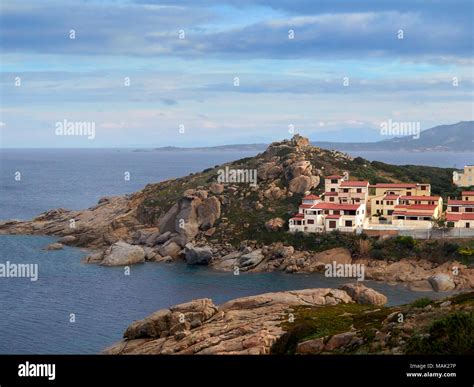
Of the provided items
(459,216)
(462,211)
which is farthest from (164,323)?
(462,211)

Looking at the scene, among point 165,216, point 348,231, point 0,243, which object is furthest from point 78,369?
point 0,243

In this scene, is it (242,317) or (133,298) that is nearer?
(242,317)

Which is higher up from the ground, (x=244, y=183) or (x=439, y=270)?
(x=244, y=183)

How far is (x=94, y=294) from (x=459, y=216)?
42873 mm

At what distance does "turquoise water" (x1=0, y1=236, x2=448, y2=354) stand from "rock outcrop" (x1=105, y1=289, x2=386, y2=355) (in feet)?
16.7

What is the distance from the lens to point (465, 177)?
109062mm

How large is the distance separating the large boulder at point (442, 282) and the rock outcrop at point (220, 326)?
18977 millimetres

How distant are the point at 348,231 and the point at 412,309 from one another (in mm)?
49364

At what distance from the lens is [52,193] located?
586 ft

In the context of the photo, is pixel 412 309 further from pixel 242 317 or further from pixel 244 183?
pixel 244 183

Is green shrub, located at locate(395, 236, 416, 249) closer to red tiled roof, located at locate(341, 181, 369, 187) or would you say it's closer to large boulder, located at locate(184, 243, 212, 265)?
red tiled roof, located at locate(341, 181, 369, 187)

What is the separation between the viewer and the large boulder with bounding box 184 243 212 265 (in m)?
87.8

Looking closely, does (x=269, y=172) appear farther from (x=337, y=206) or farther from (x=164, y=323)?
(x=164, y=323)

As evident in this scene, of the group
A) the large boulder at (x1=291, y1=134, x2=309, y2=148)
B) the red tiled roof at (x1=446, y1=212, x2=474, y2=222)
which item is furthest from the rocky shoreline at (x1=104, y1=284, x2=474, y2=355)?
the large boulder at (x1=291, y1=134, x2=309, y2=148)
